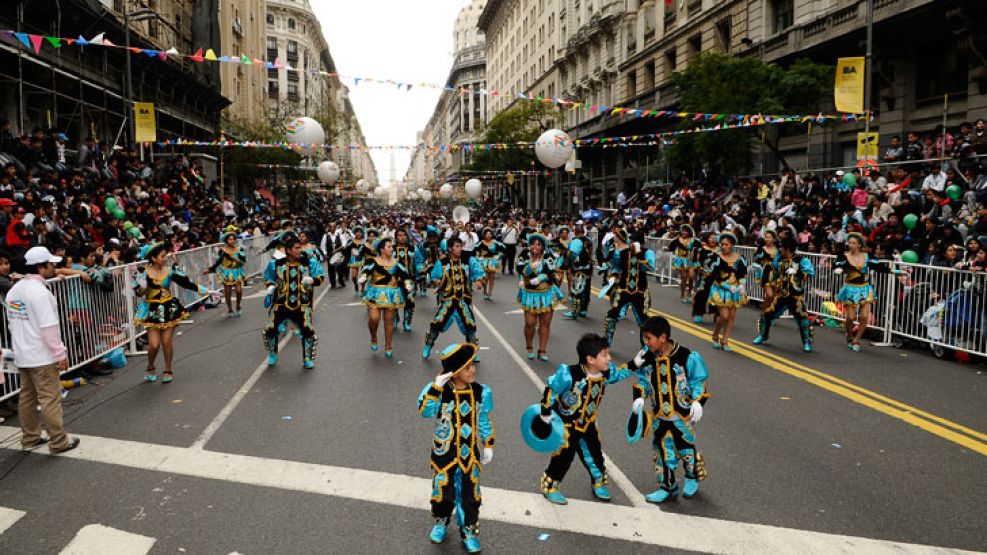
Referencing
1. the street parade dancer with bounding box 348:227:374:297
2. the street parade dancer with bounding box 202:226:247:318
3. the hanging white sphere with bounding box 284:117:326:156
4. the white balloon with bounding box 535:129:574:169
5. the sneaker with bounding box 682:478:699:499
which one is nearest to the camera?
the sneaker with bounding box 682:478:699:499

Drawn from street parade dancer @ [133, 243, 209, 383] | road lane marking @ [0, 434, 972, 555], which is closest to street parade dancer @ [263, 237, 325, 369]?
street parade dancer @ [133, 243, 209, 383]

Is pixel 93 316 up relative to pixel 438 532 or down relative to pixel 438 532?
up

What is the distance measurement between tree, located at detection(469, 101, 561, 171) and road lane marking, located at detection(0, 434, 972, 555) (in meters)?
38.0

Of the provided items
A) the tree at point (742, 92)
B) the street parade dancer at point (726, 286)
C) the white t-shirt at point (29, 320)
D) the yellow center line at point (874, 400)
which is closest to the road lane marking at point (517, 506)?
the white t-shirt at point (29, 320)

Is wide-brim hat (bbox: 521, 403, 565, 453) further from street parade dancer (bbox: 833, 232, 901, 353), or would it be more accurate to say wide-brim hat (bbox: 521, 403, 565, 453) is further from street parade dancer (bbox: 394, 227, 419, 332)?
street parade dancer (bbox: 833, 232, 901, 353)

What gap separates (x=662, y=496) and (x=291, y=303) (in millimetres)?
6128

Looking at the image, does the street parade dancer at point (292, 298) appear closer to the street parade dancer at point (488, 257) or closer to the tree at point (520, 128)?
the street parade dancer at point (488, 257)

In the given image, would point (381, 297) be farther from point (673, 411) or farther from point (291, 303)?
point (673, 411)

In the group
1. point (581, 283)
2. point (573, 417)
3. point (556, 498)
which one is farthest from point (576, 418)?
point (581, 283)

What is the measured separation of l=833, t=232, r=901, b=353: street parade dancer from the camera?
10320 millimetres

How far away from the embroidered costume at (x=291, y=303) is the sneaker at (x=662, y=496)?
5.70 metres

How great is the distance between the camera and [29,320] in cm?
598

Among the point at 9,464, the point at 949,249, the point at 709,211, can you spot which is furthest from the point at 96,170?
the point at 949,249

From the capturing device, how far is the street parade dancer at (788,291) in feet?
33.9
